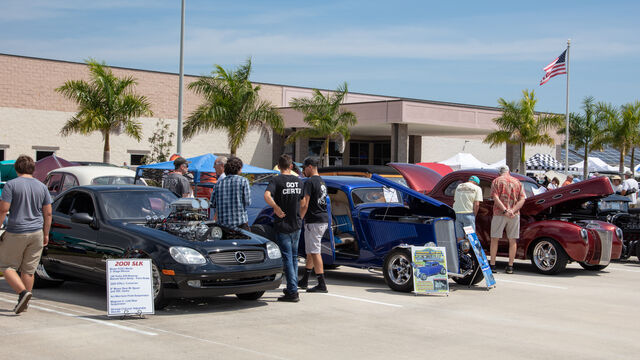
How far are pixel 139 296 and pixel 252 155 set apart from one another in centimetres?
3895

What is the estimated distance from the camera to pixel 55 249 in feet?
31.4

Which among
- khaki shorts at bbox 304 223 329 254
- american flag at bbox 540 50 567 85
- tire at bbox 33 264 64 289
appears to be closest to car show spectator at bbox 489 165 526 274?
khaki shorts at bbox 304 223 329 254

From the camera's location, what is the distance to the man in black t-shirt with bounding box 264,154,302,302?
916 cm

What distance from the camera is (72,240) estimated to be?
9328 mm

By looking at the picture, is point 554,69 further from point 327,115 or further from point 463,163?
point 327,115

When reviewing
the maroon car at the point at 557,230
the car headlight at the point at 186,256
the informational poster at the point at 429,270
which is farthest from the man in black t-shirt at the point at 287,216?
the maroon car at the point at 557,230

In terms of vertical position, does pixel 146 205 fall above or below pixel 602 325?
above

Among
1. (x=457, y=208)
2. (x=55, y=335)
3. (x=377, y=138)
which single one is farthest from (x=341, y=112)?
(x=55, y=335)

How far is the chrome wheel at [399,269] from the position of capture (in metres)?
10.2

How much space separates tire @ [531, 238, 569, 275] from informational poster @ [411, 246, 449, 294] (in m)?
3.41

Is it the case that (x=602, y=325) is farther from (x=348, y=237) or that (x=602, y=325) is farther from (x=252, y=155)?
(x=252, y=155)

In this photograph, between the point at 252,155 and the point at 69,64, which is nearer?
the point at 69,64

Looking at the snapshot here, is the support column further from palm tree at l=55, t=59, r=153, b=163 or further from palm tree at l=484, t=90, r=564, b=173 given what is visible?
palm tree at l=55, t=59, r=153, b=163

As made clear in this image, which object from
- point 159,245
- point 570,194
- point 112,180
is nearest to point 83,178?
point 112,180
